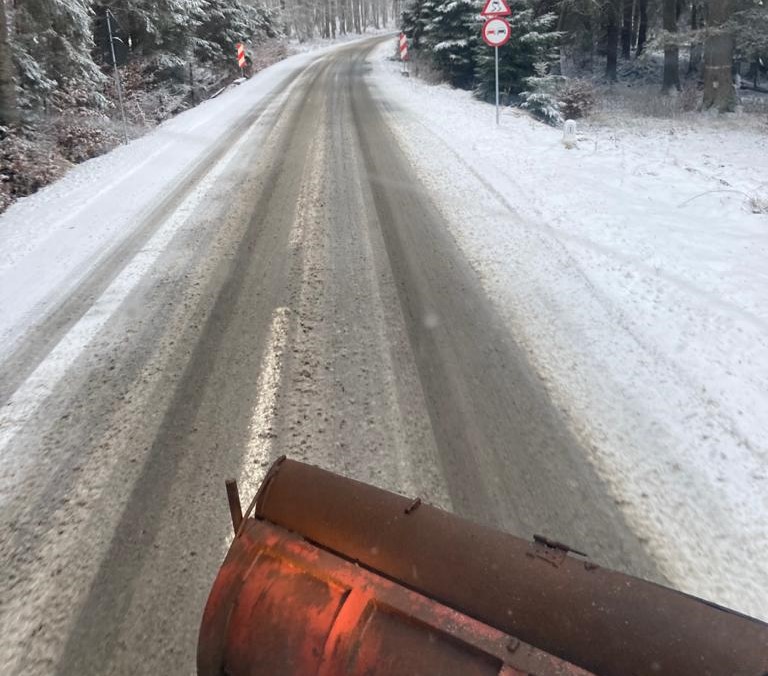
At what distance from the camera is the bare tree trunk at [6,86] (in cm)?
1162

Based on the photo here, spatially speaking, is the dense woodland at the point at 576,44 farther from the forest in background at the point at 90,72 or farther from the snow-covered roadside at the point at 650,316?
the forest in background at the point at 90,72

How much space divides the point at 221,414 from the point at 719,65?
20.6 m

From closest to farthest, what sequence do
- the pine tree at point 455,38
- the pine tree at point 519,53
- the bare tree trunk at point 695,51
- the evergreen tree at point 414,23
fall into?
the pine tree at point 519,53 < the pine tree at point 455,38 < the bare tree trunk at point 695,51 < the evergreen tree at point 414,23

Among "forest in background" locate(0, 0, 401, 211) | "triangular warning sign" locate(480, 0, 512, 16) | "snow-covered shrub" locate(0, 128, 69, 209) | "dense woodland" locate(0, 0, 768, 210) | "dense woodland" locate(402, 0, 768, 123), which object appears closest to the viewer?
"snow-covered shrub" locate(0, 128, 69, 209)

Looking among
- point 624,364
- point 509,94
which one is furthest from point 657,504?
point 509,94

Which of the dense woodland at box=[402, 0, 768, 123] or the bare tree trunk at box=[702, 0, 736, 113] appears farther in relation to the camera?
the bare tree trunk at box=[702, 0, 736, 113]

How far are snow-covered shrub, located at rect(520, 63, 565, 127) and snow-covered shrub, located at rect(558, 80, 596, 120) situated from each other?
967 mm

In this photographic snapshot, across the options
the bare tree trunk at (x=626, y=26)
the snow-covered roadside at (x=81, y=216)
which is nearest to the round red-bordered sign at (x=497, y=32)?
the snow-covered roadside at (x=81, y=216)

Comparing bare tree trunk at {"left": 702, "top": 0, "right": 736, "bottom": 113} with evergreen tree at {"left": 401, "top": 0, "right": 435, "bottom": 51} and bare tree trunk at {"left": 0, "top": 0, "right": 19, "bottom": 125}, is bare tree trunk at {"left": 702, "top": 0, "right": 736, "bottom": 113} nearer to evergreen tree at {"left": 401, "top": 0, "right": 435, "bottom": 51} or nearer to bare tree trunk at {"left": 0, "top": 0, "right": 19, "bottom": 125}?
evergreen tree at {"left": 401, "top": 0, "right": 435, "bottom": 51}

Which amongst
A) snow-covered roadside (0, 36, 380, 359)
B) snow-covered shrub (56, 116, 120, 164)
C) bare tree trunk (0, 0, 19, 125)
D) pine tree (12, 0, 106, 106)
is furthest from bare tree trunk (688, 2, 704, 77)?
bare tree trunk (0, 0, 19, 125)

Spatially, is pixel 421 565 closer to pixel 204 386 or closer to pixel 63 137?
pixel 204 386

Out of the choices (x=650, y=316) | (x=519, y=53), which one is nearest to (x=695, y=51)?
(x=519, y=53)

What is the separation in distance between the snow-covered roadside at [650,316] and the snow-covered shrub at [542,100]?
578 centimetres

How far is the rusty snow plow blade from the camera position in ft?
4.39
